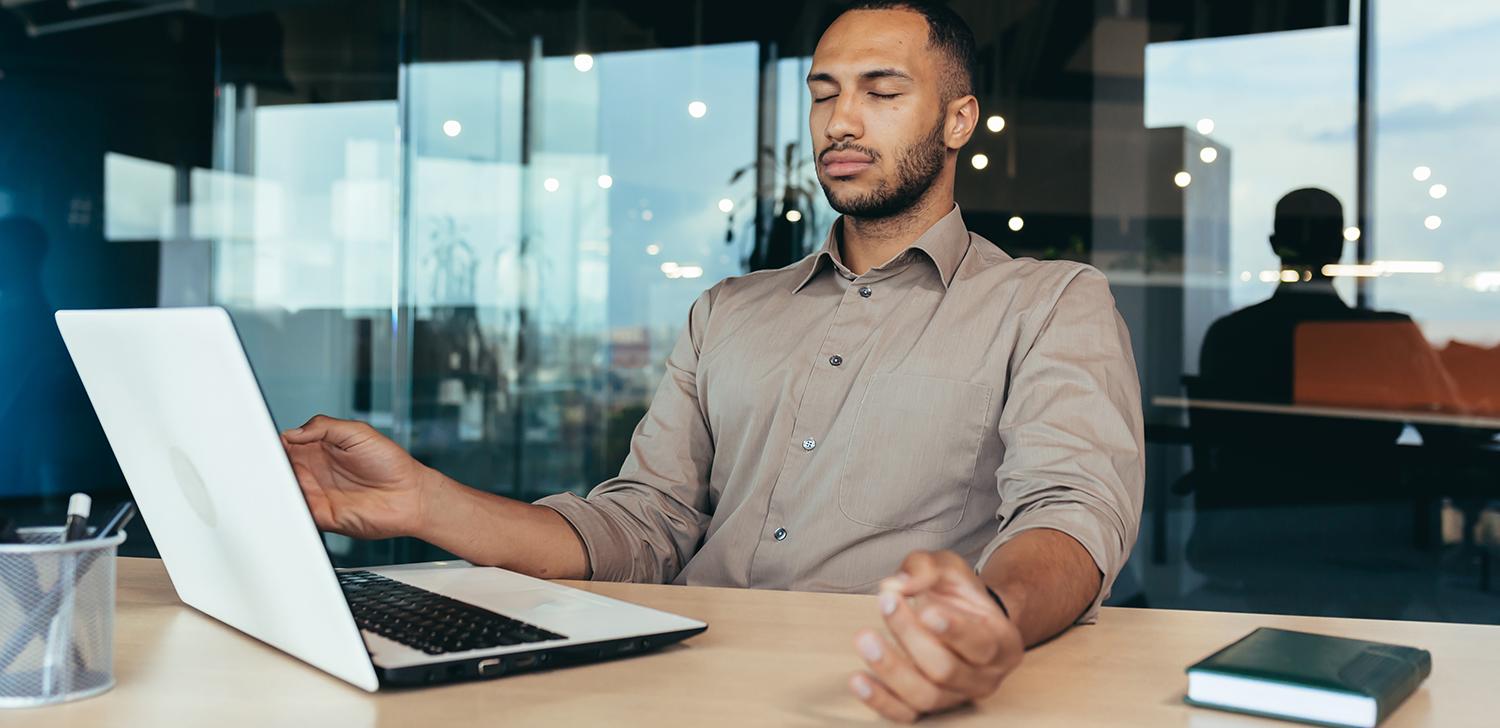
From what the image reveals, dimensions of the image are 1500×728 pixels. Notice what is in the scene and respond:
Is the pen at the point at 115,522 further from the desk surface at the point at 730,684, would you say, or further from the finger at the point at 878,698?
the finger at the point at 878,698

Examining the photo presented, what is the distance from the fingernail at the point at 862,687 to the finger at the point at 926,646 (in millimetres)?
31

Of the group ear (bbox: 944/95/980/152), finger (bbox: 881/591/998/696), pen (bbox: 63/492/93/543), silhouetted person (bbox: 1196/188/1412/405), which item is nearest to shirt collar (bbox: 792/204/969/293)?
ear (bbox: 944/95/980/152)

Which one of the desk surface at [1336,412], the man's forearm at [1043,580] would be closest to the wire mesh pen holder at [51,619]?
the man's forearm at [1043,580]

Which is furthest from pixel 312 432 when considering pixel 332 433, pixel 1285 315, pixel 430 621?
pixel 1285 315

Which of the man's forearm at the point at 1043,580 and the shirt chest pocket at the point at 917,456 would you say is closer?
the man's forearm at the point at 1043,580

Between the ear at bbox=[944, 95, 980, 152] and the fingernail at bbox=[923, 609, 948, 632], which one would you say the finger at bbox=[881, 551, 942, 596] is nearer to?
the fingernail at bbox=[923, 609, 948, 632]

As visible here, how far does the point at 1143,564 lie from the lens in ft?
13.5

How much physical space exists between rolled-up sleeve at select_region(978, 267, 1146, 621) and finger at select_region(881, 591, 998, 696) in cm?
39

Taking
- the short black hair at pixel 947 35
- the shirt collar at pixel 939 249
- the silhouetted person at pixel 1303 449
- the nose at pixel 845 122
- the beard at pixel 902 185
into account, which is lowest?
the silhouetted person at pixel 1303 449

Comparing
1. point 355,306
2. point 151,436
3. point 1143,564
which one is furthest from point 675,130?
point 151,436

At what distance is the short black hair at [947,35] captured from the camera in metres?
1.74

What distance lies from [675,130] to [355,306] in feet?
4.54

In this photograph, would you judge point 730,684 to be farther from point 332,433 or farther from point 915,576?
point 332,433

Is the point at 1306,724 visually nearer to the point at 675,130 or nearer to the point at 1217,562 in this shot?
the point at 1217,562
